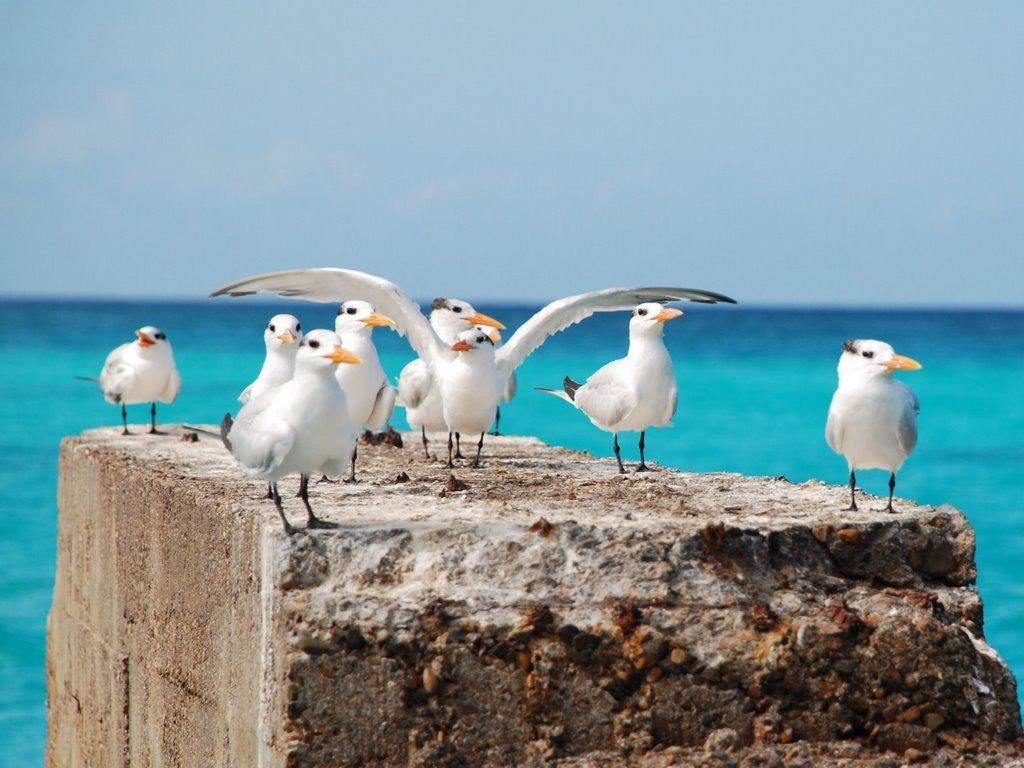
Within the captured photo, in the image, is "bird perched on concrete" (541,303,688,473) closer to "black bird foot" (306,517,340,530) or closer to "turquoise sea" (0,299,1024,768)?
"black bird foot" (306,517,340,530)

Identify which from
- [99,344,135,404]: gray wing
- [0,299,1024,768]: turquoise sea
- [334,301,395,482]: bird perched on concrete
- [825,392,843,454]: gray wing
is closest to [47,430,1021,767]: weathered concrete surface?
[825,392,843,454]: gray wing

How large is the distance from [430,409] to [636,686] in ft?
11.8

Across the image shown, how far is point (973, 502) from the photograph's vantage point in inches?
861

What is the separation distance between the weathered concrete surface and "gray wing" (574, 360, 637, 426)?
183 centimetres

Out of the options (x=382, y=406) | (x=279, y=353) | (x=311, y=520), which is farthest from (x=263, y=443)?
(x=382, y=406)

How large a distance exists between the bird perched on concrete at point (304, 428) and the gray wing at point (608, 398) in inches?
95.3

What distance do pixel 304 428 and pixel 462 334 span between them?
102 inches

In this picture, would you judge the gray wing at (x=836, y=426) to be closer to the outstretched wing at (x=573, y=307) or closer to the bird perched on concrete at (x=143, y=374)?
the outstretched wing at (x=573, y=307)

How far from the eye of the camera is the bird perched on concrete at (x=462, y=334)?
717cm

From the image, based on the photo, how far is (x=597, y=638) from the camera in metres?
4.54

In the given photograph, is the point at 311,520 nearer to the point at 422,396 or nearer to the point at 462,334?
the point at 462,334

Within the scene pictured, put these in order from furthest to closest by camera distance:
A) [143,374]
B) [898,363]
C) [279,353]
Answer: [143,374]
[279,353]
[898,363]

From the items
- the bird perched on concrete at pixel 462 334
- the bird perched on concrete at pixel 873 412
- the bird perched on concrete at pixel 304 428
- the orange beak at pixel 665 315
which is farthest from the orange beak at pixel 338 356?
the orange beak at pixel 665 315

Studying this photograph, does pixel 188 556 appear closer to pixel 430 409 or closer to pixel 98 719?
pixel 98 719
